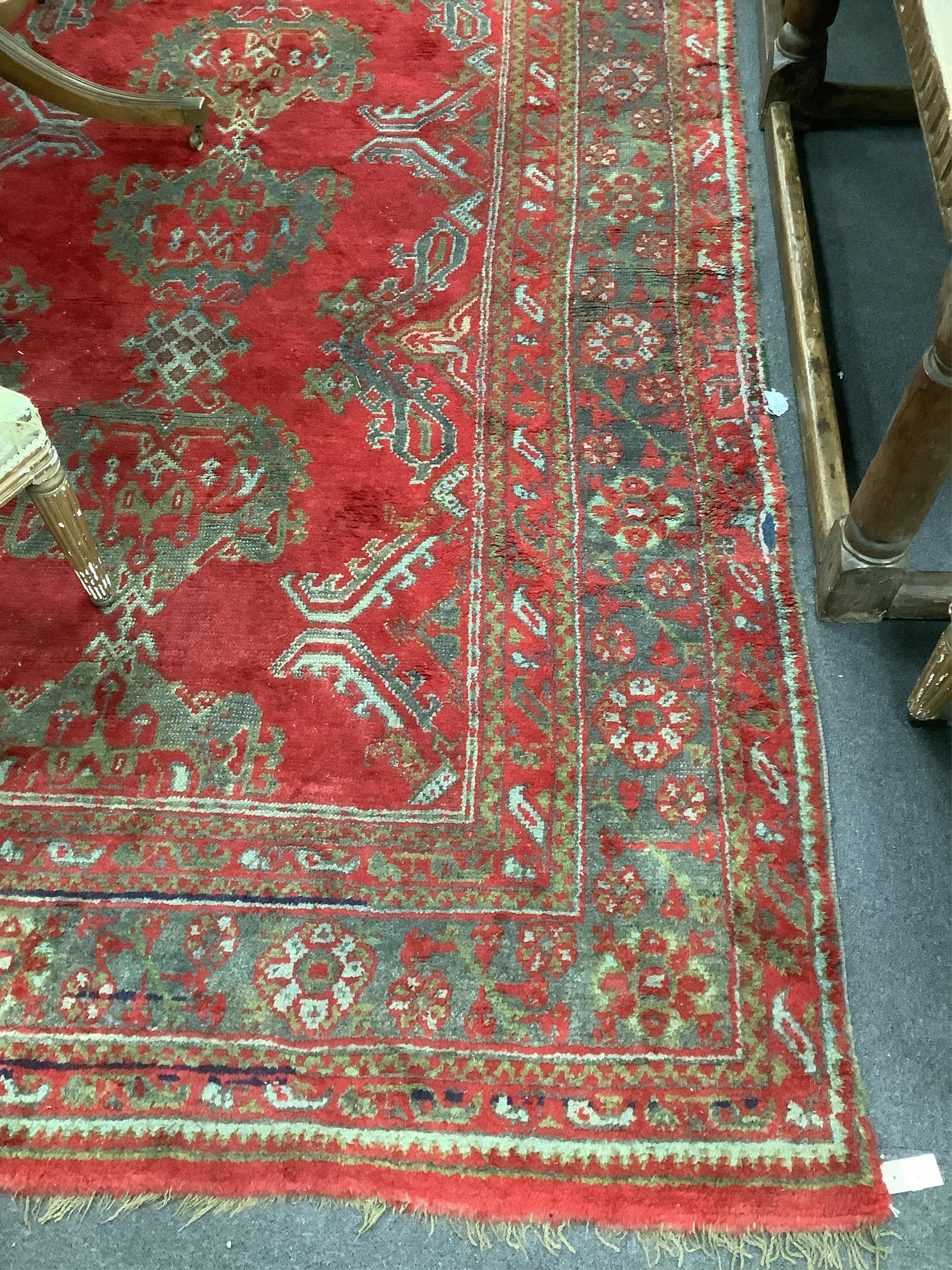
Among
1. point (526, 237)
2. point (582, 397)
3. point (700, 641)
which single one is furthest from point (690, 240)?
point (700, 641)

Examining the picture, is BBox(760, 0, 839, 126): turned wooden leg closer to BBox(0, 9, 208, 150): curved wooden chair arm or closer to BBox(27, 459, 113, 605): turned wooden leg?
BBox(0, 9, 208, 150): curved wooden chair arm

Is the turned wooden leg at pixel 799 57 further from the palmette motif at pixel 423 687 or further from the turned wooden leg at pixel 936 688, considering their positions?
the turned wooden leg at pixel 936 688

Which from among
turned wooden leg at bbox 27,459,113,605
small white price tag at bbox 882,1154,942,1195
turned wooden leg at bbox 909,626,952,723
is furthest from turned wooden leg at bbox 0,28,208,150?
small white price tag at bbox 882,1154,942,1195

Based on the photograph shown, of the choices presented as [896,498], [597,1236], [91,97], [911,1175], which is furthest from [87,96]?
[911,1175]

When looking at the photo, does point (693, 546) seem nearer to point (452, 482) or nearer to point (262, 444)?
point (452, 482)

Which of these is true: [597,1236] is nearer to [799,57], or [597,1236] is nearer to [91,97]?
[799,57]

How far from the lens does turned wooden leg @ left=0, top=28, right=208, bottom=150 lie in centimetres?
212

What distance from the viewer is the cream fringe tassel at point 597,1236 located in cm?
117

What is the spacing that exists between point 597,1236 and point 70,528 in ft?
4.13

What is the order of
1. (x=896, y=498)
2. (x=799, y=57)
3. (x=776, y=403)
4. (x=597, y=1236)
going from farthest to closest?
1. (x=799, y=57)
2. (x=776, y=403)
3. (x=896, y=498)
4. (x=597, y=1236)

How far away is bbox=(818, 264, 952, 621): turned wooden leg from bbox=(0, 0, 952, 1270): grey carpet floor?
76 mm

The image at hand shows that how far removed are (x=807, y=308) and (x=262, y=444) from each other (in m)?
1.10

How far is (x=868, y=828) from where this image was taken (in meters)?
1.45

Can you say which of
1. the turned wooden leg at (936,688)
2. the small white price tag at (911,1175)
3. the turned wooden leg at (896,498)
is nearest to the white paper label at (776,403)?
the turned wooden leg at (896,498)
